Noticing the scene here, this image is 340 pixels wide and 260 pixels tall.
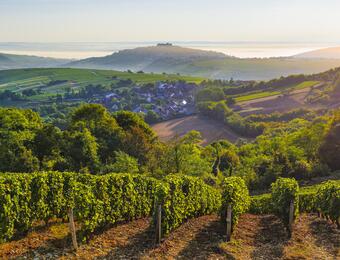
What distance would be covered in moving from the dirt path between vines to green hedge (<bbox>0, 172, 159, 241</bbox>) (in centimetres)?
70

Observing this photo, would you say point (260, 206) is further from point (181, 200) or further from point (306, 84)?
point (306, 84)

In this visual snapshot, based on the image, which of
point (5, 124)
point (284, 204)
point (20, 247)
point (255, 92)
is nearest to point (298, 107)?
point (255, 92)

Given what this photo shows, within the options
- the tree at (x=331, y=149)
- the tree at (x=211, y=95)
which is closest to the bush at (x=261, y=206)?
the tree at (x=331, y=149)

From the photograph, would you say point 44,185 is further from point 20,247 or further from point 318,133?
point 318,133

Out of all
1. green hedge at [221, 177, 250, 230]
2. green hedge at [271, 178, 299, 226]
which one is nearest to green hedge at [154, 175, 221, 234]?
green hedge at [221, 177, 250, 230]

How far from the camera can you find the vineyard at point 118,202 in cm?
1750

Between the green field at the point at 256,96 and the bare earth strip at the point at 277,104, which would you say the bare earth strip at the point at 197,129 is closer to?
the bare earth strip at the point at 277,104

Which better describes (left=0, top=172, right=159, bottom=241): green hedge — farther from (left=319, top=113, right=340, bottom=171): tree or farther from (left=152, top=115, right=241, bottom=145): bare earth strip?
(left=152, top=115, right=241, bottom=145): bare earth strip

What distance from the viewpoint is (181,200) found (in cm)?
2045

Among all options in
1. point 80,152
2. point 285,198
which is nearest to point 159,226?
point 285,198

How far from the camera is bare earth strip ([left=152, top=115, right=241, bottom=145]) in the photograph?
4363 inches

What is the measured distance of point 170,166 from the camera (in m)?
41.3

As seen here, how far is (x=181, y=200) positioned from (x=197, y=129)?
102 meters

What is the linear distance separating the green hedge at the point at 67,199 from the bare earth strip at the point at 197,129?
8400cm
